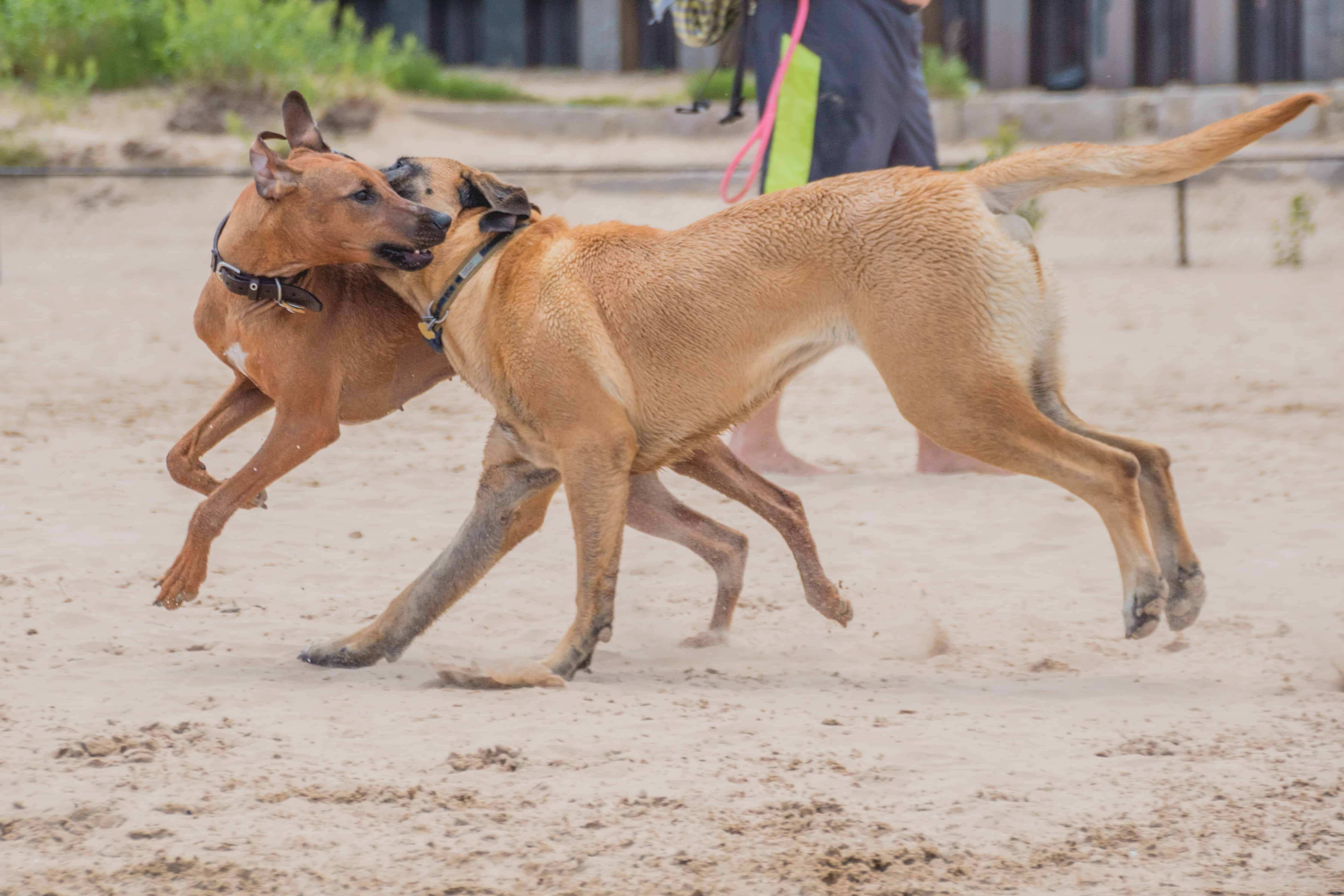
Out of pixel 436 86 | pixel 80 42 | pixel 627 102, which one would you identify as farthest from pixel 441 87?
pixel 80 42

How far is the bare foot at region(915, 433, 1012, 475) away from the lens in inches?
224

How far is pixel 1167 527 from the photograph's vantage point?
3.56m

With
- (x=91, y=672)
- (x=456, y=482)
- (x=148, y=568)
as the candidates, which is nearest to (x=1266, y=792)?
(x=91, y=672)

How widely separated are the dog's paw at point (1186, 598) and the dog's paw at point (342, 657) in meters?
1.95

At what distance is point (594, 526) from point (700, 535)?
63 centimetres

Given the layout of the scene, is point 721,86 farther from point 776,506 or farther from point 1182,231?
point 776,506

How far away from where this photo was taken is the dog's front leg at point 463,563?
11.9ft

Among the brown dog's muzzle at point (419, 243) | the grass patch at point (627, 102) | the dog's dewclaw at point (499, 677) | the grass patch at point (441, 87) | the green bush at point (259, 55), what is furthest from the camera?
the grass patch at point (441, 87)

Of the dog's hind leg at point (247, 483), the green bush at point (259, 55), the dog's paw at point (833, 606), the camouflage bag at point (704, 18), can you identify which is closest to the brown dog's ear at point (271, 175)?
the dog's hind leg at point (247, 483)

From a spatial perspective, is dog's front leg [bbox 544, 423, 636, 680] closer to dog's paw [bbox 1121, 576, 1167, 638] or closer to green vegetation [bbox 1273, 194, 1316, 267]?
dog's paw [bbox 1121, 576, 1167, 638]

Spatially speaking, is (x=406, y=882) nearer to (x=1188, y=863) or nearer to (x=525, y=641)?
(x=1188, y=863)

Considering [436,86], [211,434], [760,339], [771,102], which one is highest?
[771,102]

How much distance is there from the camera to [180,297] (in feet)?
34.8

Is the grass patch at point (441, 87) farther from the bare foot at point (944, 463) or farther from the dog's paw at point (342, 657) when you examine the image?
the dog's paw at point (342, 657)
